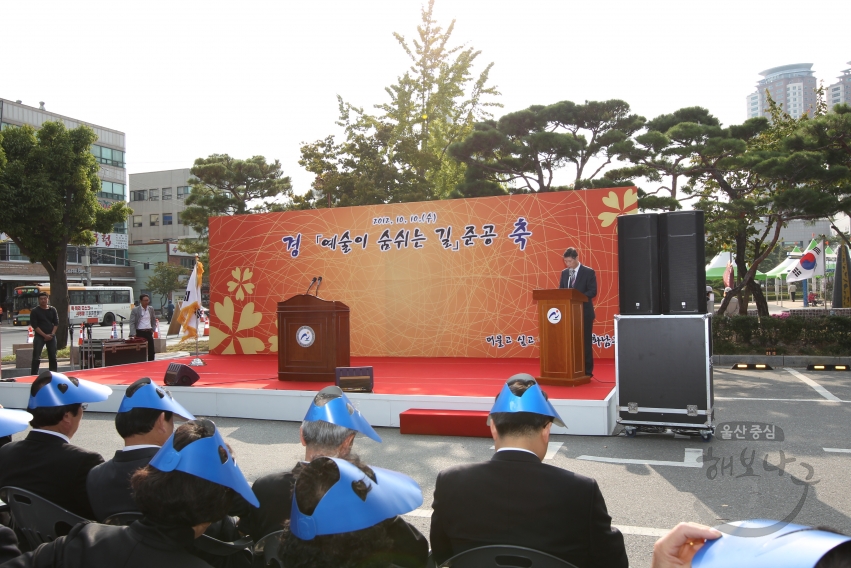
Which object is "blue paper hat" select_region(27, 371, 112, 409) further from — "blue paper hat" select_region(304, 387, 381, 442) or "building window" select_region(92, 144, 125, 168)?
"building window" select_region(92, 144, 125, 168)

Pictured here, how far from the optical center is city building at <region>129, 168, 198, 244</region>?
54188 millimetres

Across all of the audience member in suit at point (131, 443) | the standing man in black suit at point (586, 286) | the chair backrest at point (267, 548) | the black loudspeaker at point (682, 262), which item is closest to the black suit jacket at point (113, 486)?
the audience member in suit at point (131, 443)

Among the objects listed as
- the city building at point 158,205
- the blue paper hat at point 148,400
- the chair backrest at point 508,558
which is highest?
the city building at point 158,205

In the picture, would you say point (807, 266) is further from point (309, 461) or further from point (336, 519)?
point (336, 519)

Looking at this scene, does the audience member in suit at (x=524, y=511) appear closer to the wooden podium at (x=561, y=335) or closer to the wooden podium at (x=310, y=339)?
the wooden podium at (x=561, y=335)

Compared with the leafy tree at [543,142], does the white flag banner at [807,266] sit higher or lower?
lower

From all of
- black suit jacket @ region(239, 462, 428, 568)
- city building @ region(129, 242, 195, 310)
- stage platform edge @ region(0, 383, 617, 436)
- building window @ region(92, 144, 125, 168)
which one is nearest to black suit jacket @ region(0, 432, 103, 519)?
black suit jacket @ region(239, 462, 428, 568)

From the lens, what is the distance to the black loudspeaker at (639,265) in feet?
19.9

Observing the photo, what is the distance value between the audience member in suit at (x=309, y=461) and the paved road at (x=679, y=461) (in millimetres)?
1787

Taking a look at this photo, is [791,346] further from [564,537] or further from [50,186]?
[50,186]

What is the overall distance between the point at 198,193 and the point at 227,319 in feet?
47.5

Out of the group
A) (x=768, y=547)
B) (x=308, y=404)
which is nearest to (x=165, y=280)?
(x=308, y=404)

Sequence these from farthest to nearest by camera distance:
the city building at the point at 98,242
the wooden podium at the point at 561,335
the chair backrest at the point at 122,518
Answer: the city building at the point at 98,242 < the wooden podium at the point at 561,335 < the chair backrest at the point at 122,518

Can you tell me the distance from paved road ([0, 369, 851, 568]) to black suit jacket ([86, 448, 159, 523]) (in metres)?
2.09
